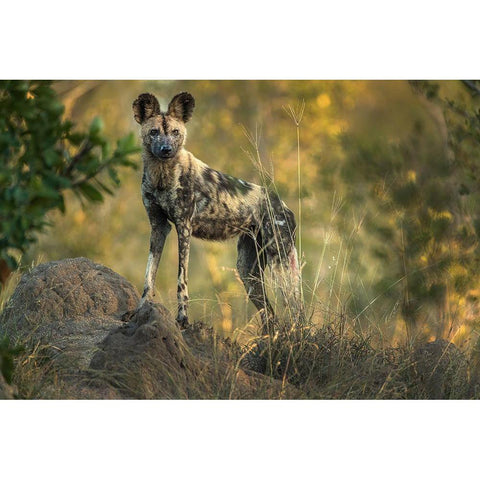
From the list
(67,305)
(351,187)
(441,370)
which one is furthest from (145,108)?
(351,187)

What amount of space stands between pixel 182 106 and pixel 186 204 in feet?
2.92

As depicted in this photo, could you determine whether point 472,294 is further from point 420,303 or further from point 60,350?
point 60,350

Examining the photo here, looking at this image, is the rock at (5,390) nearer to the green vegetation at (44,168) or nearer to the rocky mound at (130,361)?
the rocky mound at (130,361)

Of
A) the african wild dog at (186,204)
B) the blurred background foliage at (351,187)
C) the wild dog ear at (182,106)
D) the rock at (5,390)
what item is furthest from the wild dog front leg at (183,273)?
the rock at (5,390)

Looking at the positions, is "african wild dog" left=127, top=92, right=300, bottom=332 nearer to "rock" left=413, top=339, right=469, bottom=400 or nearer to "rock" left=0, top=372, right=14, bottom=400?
"rock" left=413, top=339, right=469, bottom=400

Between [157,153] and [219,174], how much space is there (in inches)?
32.8

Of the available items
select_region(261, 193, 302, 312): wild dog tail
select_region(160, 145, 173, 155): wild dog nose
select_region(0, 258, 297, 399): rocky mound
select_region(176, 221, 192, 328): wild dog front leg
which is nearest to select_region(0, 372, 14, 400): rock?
select_region(0, 258, 297, 399): rocky mound

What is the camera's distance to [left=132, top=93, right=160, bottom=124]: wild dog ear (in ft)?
23.2

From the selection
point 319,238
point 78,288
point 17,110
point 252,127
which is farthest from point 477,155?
→ point 17,110

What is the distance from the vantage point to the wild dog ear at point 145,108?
7.08 meters

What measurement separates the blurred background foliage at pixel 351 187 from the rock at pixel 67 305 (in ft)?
2.41

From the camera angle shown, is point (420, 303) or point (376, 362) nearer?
point (376, 362)

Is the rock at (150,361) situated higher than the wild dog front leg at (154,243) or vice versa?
the wild dog front leg at (154,243)

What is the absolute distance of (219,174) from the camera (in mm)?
7594
